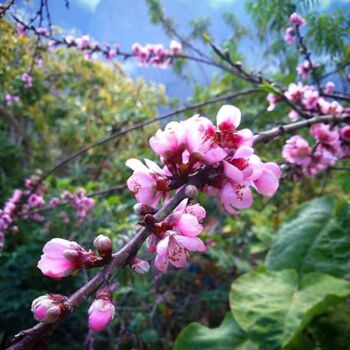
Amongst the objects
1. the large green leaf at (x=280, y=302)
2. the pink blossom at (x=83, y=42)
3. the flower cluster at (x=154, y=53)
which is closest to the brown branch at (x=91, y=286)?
the large green leaf at (x=280, y=302)

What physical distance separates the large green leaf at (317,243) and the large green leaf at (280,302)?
15 cm

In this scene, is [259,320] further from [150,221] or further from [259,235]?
[259,235]

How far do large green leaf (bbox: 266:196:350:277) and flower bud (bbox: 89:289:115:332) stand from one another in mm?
1140

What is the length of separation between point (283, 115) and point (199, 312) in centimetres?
161

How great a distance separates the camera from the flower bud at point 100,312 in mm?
433

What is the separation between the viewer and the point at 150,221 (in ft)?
1.66

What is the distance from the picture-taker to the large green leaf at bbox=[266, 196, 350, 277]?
4.52 ft

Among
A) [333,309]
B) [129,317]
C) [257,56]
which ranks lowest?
[333,309]

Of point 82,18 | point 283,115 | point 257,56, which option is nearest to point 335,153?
point 82,18

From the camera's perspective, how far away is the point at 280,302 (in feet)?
3.85

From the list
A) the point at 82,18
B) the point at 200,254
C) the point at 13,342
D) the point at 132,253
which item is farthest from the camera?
the point at 200,254

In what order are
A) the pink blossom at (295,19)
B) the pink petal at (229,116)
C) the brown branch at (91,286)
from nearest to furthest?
the brown branch at (91,286) → the pink petal at (229,116) → the pink blossom at (295,19)

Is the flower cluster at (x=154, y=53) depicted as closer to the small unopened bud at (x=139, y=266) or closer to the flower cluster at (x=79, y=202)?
the flower cluster at (x=79, y=202)

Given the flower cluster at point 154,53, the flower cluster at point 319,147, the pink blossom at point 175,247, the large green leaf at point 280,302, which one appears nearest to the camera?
the pink blossom at point 175,247
